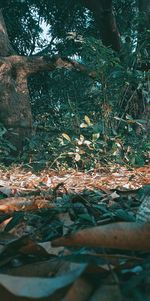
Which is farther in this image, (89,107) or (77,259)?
(89,107)

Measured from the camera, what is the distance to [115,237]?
102 centimetres

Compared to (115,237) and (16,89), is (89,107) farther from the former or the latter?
(115,237)

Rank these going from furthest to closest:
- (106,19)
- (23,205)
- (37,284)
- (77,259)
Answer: (106,19) < (23,205) < (77,259) < (37,284)

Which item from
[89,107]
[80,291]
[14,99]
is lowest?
[89,107]

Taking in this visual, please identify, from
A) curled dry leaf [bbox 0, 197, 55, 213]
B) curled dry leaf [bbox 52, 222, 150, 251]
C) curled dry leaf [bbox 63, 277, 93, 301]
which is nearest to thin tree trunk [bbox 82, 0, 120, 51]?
curled dry leaf [bbox 0, 197, 55, 213]

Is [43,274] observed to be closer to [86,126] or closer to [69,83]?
[86,126]

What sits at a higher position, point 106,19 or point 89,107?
point 106,19

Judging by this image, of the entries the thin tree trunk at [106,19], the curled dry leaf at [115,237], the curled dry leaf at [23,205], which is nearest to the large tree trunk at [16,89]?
the thin tree trunk at [106,19]

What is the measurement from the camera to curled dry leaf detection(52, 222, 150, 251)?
101cm

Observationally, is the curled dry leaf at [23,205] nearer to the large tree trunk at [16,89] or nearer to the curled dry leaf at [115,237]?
the curled dry leaf at [115,237]

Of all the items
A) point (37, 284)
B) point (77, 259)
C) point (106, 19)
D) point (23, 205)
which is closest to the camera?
point (37, 284)

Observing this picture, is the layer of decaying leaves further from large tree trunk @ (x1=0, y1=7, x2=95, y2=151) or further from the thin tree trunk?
the thin tree trunk

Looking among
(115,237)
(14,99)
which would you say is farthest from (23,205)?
(14,99)

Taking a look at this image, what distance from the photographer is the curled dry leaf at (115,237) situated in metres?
1.01
